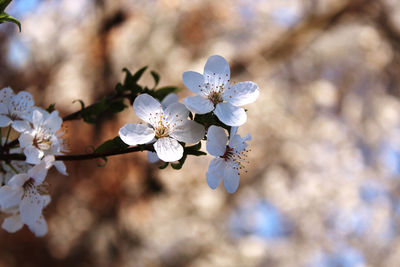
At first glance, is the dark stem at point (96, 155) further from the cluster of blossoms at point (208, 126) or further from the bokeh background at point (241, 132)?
the bokeh background at point (241, 132)

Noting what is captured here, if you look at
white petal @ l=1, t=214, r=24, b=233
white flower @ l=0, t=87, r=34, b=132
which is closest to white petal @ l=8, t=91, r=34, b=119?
white flower @ l=0, t=87, r=34, b=132

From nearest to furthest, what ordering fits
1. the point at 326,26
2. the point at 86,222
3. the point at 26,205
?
1. the point at 26,205
2. the point at 86,222
3. the point at 326,26

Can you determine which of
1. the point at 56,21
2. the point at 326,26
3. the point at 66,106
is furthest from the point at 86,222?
the point at 326,26

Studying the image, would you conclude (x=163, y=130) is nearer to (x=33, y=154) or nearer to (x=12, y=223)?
(x=33, y=154)

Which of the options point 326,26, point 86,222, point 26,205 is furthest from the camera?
point 326,26

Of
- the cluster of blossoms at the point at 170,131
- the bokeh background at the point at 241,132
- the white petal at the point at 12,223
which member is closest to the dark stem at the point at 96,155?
the cluster of blossoms at the point at 170,131

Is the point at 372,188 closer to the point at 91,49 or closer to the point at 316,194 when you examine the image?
the point at 316,194
